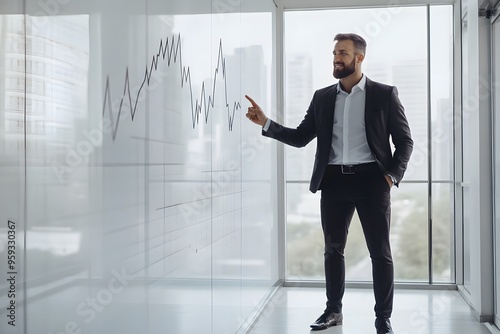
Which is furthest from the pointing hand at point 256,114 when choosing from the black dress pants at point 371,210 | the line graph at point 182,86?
the black dress pants at point 371,210

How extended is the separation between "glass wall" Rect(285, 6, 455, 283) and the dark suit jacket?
150 cm

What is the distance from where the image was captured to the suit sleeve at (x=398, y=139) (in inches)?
136

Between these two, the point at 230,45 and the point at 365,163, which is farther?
the point at 365,163

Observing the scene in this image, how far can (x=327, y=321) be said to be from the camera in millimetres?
3730

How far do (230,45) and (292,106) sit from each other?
80.9 inches

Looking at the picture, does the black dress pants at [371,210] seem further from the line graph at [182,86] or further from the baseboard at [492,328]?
the line graph at [182,86]

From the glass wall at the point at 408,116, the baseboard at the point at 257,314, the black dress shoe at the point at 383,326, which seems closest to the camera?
the black dress shoe at the point at 383,326

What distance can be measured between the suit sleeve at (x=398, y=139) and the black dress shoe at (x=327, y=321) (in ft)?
3.09

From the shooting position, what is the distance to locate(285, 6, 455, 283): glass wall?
5.05 metres

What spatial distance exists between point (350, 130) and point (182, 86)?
61.2 inches

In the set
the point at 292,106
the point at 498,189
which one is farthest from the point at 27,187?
the point at 292,106

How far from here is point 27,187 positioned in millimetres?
1294

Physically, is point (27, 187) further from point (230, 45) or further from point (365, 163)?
point (365, 163)

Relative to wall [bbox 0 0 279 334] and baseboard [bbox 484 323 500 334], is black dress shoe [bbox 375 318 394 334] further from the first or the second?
wall [bbox 0 0 279 334]
